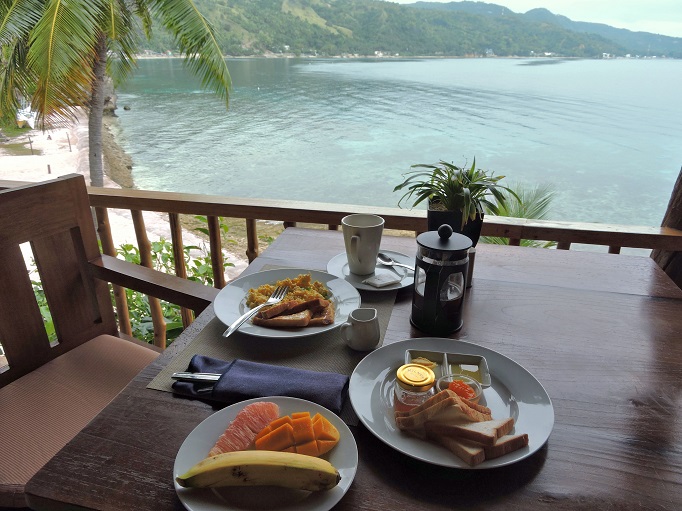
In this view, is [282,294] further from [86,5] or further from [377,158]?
[377,158]

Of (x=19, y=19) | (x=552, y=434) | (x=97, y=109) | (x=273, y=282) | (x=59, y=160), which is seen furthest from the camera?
(x=59, y=160)

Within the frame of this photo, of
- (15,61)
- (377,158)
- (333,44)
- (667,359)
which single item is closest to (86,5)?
(15,61)

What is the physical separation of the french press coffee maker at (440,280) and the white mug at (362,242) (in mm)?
228

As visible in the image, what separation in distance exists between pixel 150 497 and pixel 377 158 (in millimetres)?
14166

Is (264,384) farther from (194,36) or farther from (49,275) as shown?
(194,36)

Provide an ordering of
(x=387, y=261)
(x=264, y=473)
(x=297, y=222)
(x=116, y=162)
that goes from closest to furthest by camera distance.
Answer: (x=264, y=473)
(x=387, y=261)
(x=297, y=222)
(x=116, y=162)

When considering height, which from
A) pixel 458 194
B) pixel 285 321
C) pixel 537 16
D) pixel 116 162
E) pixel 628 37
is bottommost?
pixel 116 162

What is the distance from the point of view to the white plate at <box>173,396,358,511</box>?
1.78 feet

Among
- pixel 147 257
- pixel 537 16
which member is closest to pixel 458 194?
pixel 147 257

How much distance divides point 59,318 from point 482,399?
126 centimetres

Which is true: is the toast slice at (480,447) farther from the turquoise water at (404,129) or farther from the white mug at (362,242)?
the turquoise water at (404,129)

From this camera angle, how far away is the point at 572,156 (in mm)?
12742

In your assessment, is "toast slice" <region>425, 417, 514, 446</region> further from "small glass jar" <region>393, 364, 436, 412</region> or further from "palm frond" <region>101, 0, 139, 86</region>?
"palm frond" <region>101, 0, 139, 86</region>

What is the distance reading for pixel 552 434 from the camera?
0.68 m
